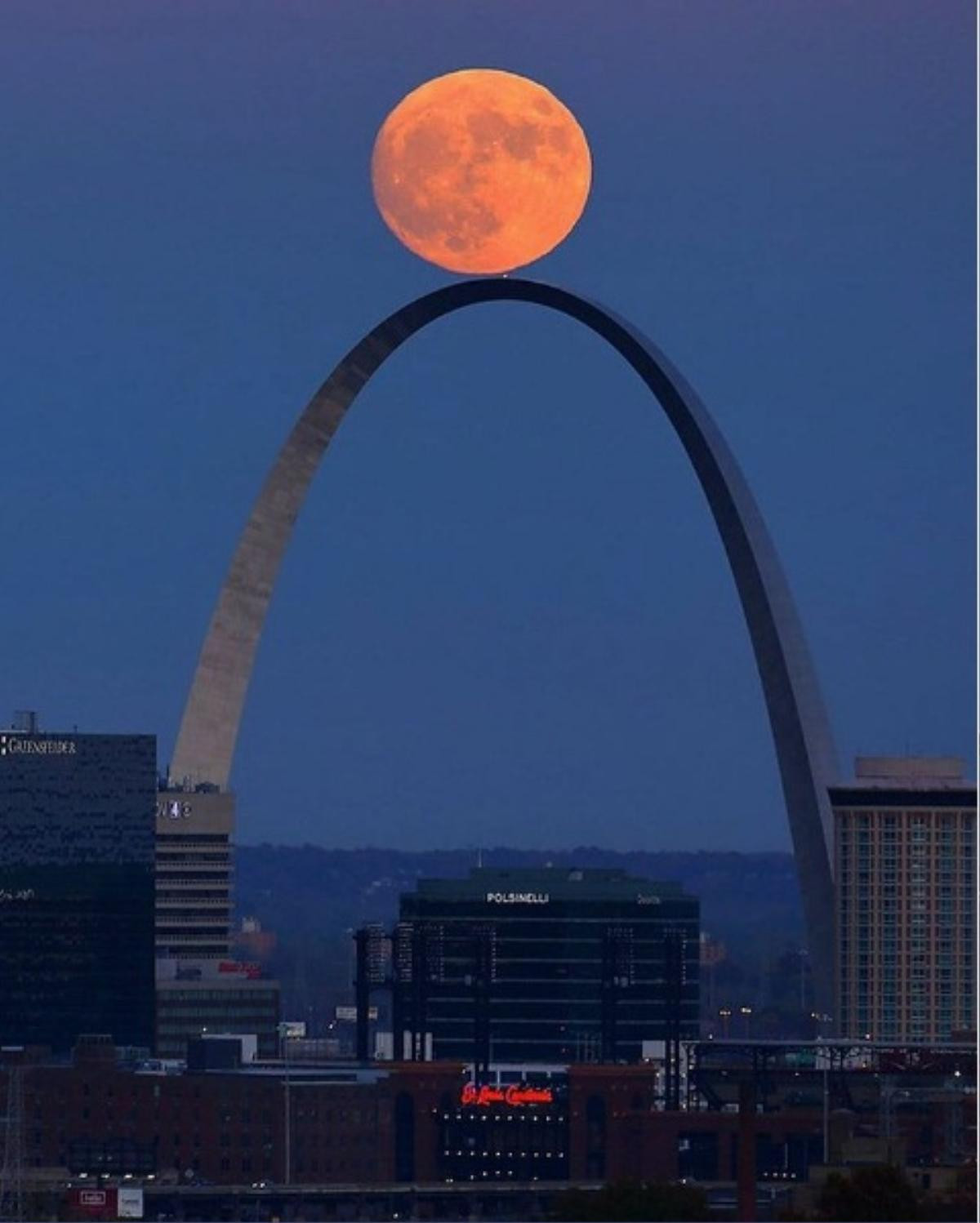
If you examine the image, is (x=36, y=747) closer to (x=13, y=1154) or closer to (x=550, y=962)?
(x=550, y=962)

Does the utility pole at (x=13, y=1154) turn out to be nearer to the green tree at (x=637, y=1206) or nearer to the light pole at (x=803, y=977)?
the green tree at (x=637, y=1206)

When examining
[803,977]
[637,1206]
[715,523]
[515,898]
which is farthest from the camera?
[515,898]

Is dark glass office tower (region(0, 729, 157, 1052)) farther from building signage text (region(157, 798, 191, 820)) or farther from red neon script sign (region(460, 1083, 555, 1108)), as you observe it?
red neon script sign (region(460, 1083, 555, 1108))

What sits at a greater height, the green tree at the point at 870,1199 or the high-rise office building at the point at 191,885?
the high-rise office building at the point at 191,885

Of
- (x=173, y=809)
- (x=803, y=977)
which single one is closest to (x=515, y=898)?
(x=803, y=977)

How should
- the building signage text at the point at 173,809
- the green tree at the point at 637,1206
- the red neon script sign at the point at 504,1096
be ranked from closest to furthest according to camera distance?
the green tree at the point at 637,1206, the red neon script sign at the point at 504,1096, the building signage text at the point at 173,809

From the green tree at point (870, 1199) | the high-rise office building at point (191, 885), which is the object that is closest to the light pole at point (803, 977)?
the high-rise office building at point (191, 885)
